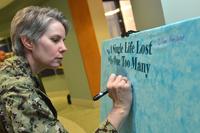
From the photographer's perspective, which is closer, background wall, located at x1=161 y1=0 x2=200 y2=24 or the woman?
the woman

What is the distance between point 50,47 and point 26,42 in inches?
3.5

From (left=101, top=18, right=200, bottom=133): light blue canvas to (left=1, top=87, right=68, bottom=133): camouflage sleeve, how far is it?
0.29 metres

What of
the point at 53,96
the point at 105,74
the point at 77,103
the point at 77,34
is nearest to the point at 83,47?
the point at 77,34

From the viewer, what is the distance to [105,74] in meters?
1.45

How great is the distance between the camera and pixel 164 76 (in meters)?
0.88

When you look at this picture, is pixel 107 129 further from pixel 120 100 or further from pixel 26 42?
pixel 26 42

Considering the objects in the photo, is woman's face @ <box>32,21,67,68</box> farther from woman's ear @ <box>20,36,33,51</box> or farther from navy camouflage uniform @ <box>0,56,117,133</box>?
navy camouflage uniform @ <box>0,56,117,133</box>

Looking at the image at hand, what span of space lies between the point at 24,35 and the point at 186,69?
608mm

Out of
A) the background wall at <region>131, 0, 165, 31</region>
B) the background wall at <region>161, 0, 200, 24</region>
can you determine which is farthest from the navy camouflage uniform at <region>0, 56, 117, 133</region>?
the background wall at <region>131, 0, 165, 31</region>

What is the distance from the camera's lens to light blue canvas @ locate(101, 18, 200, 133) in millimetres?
752

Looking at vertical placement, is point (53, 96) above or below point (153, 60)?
below

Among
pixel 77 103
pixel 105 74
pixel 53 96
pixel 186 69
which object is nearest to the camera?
pixel 186 69

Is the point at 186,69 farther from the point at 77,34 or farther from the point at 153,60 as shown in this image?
the point at 77,34

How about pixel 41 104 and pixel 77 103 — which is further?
pixel 77 103
